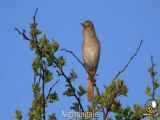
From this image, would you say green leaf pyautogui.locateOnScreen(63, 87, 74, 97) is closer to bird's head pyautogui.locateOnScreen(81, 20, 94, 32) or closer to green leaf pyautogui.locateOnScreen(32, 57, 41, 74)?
green leaf pyautogui.locateOnScreen(32, 57, 41, 74)

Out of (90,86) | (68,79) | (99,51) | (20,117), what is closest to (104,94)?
(68,79)

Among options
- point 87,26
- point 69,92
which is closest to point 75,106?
point 69,92

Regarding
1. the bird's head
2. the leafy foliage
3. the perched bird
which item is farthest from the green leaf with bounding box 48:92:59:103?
the bird's head

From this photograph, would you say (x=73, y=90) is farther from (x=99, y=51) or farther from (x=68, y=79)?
(x=99, y=51)

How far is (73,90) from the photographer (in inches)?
144

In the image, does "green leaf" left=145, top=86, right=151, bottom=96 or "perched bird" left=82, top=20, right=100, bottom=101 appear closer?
"green leaf" left=145, top=86, right=151, bottom=96

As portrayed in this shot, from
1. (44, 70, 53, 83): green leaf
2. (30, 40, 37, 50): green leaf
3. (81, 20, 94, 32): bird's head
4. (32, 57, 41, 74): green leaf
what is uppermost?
(81, 20, 94, 32): bird's head

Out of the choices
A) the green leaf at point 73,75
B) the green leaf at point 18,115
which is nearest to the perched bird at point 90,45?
the green leaf at point 73,75

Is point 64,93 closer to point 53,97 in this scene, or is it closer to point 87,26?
point 53,97

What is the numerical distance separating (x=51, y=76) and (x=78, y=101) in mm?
312

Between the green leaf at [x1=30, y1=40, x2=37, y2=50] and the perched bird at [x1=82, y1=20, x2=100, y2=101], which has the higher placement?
the perched bird at [x1=82, y1=20, x2=100, y2=101]

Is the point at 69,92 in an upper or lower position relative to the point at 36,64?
lower

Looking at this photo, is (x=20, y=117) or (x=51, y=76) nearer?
(x=20, y=117)

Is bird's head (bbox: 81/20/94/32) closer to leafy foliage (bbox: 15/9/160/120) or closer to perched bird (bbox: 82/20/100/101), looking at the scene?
perched bird (bbox: 82/20/100/101)
